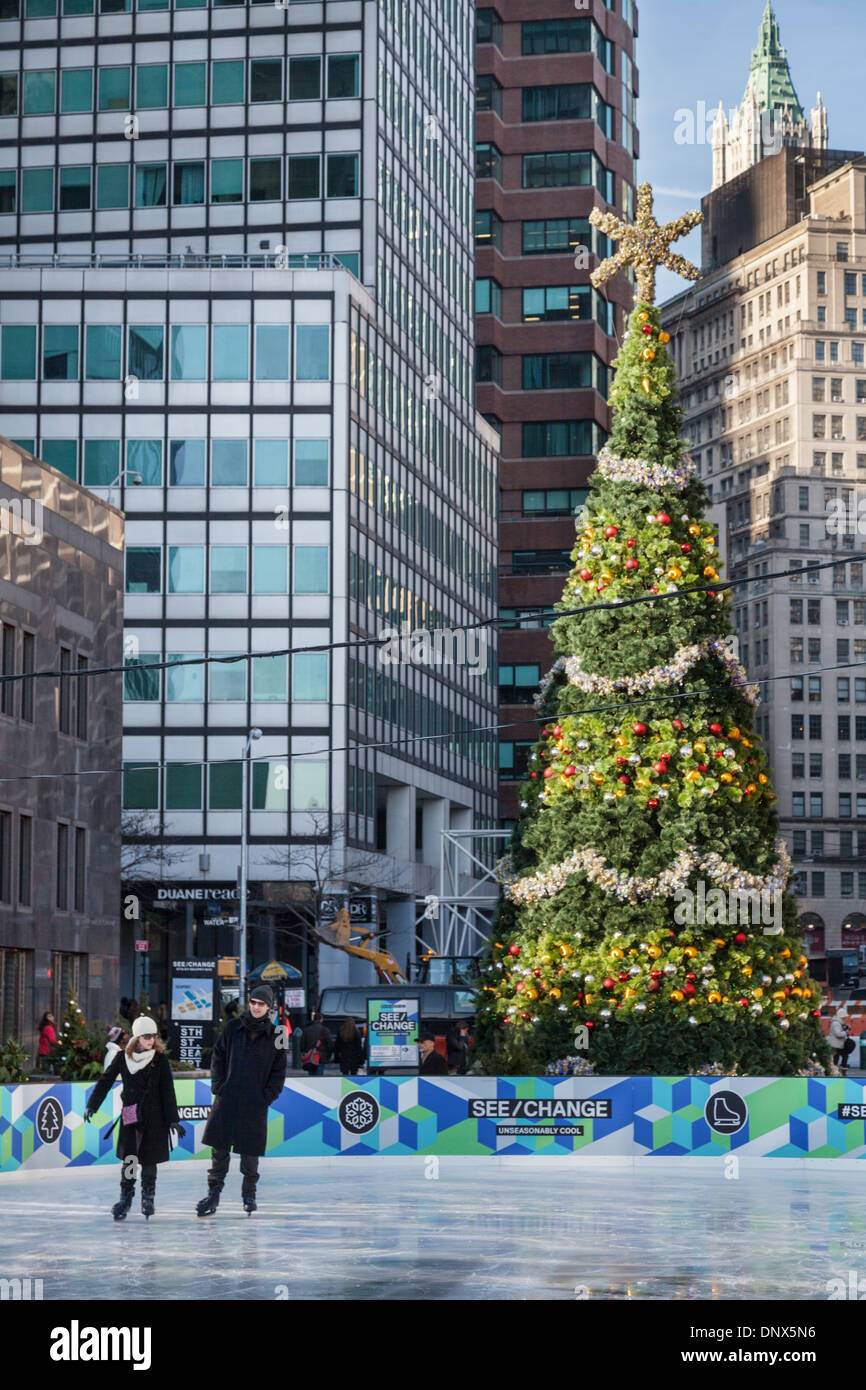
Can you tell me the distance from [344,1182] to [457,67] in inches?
3103

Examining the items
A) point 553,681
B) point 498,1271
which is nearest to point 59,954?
point 553,681

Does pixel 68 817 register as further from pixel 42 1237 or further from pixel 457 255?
pixel 457 255

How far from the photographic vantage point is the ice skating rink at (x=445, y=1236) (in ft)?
44.8

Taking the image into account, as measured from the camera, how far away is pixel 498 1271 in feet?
47.8

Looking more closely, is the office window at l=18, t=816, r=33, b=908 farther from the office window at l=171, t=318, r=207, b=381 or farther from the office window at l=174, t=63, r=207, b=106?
the office window at l=174, t=63, r=207, b=106

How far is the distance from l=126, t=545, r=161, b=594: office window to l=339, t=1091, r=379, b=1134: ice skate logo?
1853 inches

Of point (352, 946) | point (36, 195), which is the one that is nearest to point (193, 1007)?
point (352, 946)

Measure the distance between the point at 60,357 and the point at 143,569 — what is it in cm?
839

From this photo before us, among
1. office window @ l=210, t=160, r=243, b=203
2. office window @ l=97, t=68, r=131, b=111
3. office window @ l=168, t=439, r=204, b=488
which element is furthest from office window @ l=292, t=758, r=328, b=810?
office window @ l=97, t=68, r=131, b=111

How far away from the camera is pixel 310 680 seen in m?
72.1

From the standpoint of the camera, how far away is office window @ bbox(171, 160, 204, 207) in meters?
80.2

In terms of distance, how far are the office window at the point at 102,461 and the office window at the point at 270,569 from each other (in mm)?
5901

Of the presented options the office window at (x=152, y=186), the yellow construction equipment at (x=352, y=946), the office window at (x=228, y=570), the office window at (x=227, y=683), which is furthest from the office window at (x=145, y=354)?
the yellow construction equipment at (x=352, y=946)

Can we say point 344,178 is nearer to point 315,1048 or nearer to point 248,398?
point 248,398
